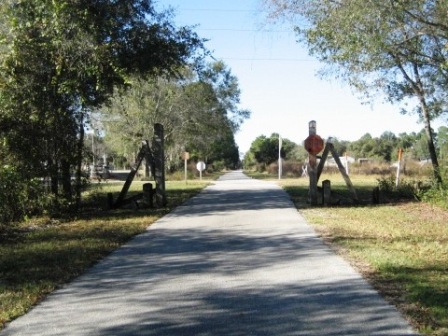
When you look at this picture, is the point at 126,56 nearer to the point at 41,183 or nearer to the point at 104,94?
the point at 104,94

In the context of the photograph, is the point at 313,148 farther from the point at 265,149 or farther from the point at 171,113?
the point at 265,149

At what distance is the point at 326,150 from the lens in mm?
17672

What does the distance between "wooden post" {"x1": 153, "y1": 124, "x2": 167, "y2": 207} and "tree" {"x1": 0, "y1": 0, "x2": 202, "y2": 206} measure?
2.35m

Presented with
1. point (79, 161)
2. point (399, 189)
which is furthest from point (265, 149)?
point (79, 161)

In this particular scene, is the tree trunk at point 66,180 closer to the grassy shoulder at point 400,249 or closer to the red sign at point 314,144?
the grassy shoulder at point 400,249

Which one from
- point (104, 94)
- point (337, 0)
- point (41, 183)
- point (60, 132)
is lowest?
point (41, 183)

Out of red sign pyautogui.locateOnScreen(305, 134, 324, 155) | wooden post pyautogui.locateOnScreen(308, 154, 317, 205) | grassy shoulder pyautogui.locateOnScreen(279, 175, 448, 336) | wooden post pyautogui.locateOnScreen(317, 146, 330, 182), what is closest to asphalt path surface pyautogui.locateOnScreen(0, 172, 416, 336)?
grassy shoulder pyautogui.locateOnScreen(279, 175, 448, 336)

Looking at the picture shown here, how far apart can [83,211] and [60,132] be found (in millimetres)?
2525

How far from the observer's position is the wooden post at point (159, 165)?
54.3 feet

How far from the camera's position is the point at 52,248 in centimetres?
907

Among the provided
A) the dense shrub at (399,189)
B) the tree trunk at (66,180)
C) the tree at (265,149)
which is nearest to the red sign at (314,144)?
the dense shrub at (399,189)

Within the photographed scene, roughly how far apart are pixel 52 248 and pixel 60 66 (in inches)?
224

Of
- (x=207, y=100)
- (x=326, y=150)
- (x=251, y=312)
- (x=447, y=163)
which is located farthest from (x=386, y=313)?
(x=207, y=100)

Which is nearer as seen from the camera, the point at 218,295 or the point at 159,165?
the point at 218,295
